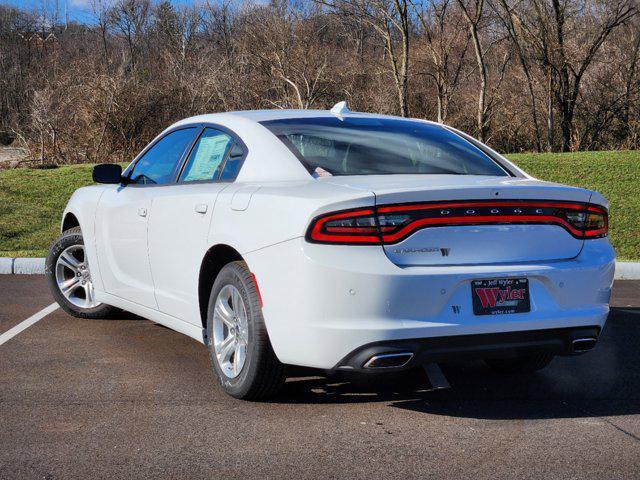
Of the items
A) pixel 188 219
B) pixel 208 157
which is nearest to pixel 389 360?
pixel 188 219

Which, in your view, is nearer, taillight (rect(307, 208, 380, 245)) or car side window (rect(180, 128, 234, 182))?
taillight (rect(307, 208, 380, 245))

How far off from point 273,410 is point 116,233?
216cm

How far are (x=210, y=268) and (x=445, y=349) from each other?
1502 millimetres

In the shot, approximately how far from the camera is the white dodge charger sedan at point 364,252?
3.85 meters

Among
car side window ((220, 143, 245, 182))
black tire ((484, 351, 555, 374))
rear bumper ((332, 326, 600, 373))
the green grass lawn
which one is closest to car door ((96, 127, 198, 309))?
car side window ((220, 143, 245, 182))

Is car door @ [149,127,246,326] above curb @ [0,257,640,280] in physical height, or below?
above

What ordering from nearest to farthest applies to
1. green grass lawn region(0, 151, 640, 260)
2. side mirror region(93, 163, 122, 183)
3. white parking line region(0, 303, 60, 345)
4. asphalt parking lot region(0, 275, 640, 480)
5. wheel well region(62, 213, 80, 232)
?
1. asphalt parking lot region(0, 275, 640, 480)
2. side mirror region(93, 163, 122, 183)
3. white parking line region(0, 303, 60, 345)
4. wheel well region(62, 213, 80, 232)
5. green grass lawn region(0, 151, 640, 260)

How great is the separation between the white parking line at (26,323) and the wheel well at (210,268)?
1.98m

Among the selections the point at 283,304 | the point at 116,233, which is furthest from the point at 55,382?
the point at 283,304

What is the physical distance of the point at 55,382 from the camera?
4.90 metres

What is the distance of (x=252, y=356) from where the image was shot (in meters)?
4.27

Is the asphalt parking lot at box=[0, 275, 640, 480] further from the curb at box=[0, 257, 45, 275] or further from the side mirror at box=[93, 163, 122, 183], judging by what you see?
the curb at box=[0, 257, 45, 275]

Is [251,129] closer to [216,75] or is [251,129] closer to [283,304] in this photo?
[283,304]

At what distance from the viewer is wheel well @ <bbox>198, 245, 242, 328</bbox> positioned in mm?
4598
